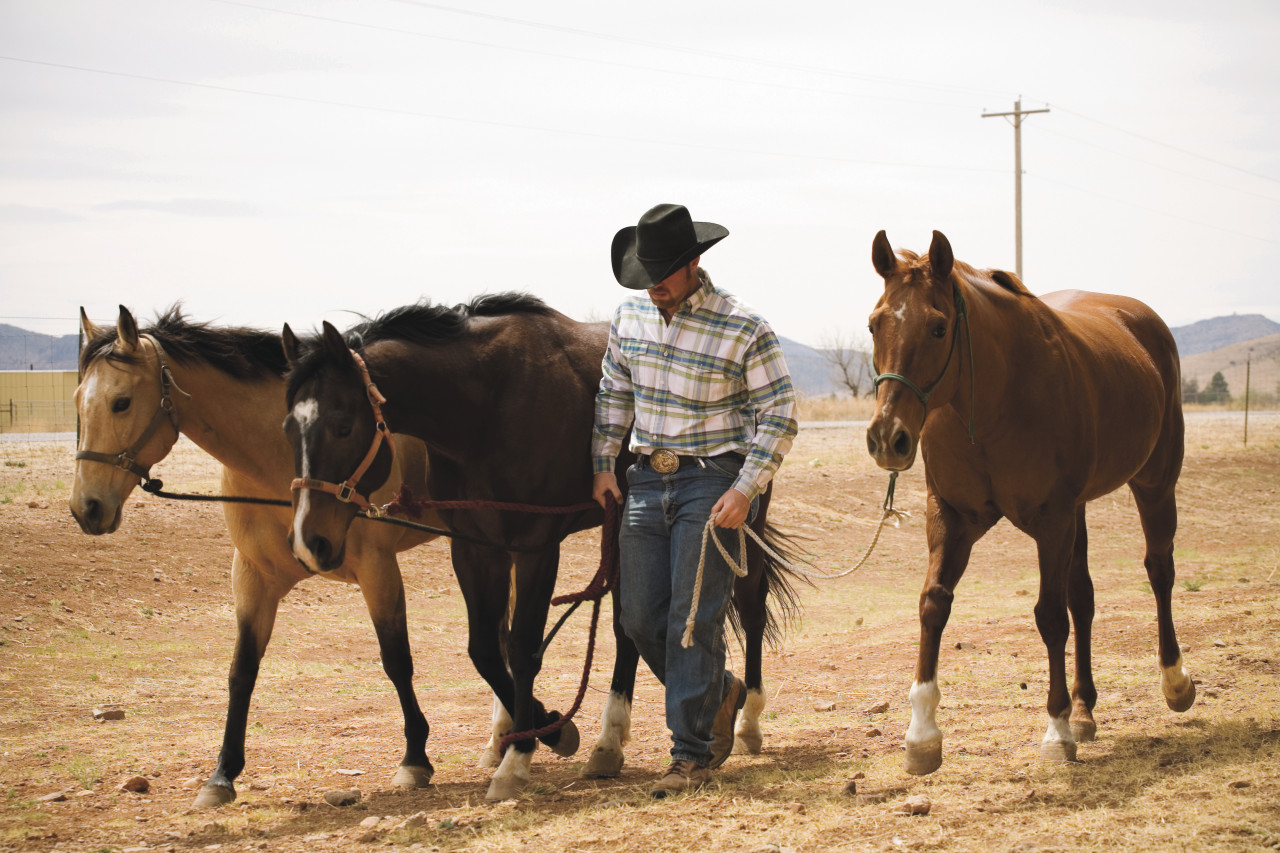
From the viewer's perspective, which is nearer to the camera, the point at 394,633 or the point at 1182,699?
the point at 394,633

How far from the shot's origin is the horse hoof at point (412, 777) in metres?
4.84

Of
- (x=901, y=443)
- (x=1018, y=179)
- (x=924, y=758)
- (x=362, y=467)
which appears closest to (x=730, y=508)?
(x=901, y=443)

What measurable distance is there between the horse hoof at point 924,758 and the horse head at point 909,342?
1.15m

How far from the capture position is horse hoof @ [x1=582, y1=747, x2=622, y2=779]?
189 inches

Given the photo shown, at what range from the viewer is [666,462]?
14.1 feet

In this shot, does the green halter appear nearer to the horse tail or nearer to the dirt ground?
the horse tail

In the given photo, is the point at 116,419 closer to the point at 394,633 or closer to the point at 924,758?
the point at 394,633

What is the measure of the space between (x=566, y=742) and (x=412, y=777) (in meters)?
0.81

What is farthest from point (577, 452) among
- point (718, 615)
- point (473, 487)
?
point (718, 615)

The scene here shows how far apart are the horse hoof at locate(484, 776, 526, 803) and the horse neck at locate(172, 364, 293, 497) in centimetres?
172

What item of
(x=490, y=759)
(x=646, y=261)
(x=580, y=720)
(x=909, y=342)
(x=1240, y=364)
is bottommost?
(x=580, y=720)

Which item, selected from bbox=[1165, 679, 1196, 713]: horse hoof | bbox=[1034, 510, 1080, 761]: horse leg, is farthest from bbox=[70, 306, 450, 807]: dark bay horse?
bbox=[1165, 679, 1196, 713]: horse hoof

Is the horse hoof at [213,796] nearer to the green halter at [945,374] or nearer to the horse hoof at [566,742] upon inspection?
the horse hoof at [566,742]

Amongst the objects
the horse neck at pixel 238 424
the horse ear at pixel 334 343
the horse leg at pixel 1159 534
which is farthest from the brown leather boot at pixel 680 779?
the horse leg at pixel 1159 534
